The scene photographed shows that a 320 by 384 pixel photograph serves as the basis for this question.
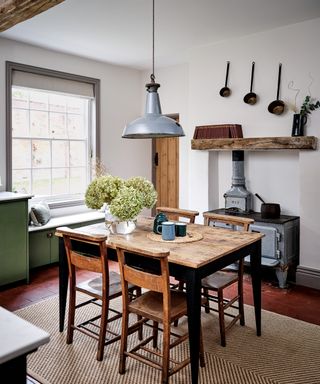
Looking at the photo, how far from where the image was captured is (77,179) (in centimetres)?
551

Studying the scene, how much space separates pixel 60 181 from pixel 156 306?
3.35 meters

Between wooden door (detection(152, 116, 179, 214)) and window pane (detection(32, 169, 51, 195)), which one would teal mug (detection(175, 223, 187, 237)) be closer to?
window pane (detection(32, 169, 51, 195))

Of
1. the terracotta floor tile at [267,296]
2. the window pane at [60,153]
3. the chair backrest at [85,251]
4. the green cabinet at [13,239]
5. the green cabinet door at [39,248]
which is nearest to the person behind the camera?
the chair backrest at [85,251]

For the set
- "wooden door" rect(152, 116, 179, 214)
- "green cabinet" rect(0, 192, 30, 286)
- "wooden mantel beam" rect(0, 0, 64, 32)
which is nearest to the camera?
"wooden mantel beam" rect(0, 0, 64, 32)

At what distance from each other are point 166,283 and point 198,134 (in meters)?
2.93

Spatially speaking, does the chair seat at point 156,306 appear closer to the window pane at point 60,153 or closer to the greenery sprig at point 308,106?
the greenery sprig at point 308,106

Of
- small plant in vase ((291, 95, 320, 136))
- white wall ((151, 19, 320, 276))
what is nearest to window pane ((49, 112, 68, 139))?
white wall ((151, 19, 320, 276))

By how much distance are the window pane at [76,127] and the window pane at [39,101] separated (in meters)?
0.43

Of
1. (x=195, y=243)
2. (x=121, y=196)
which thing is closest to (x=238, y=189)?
(x=195, y=243)

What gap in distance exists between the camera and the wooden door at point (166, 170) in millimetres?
5938

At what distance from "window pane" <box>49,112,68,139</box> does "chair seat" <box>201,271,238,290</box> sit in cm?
325

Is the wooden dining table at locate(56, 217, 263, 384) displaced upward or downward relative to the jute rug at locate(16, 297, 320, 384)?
upward

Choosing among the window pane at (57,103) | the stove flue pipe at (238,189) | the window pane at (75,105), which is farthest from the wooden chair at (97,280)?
the window pane at (75,105)

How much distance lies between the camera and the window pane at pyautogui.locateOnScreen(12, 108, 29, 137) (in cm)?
469
